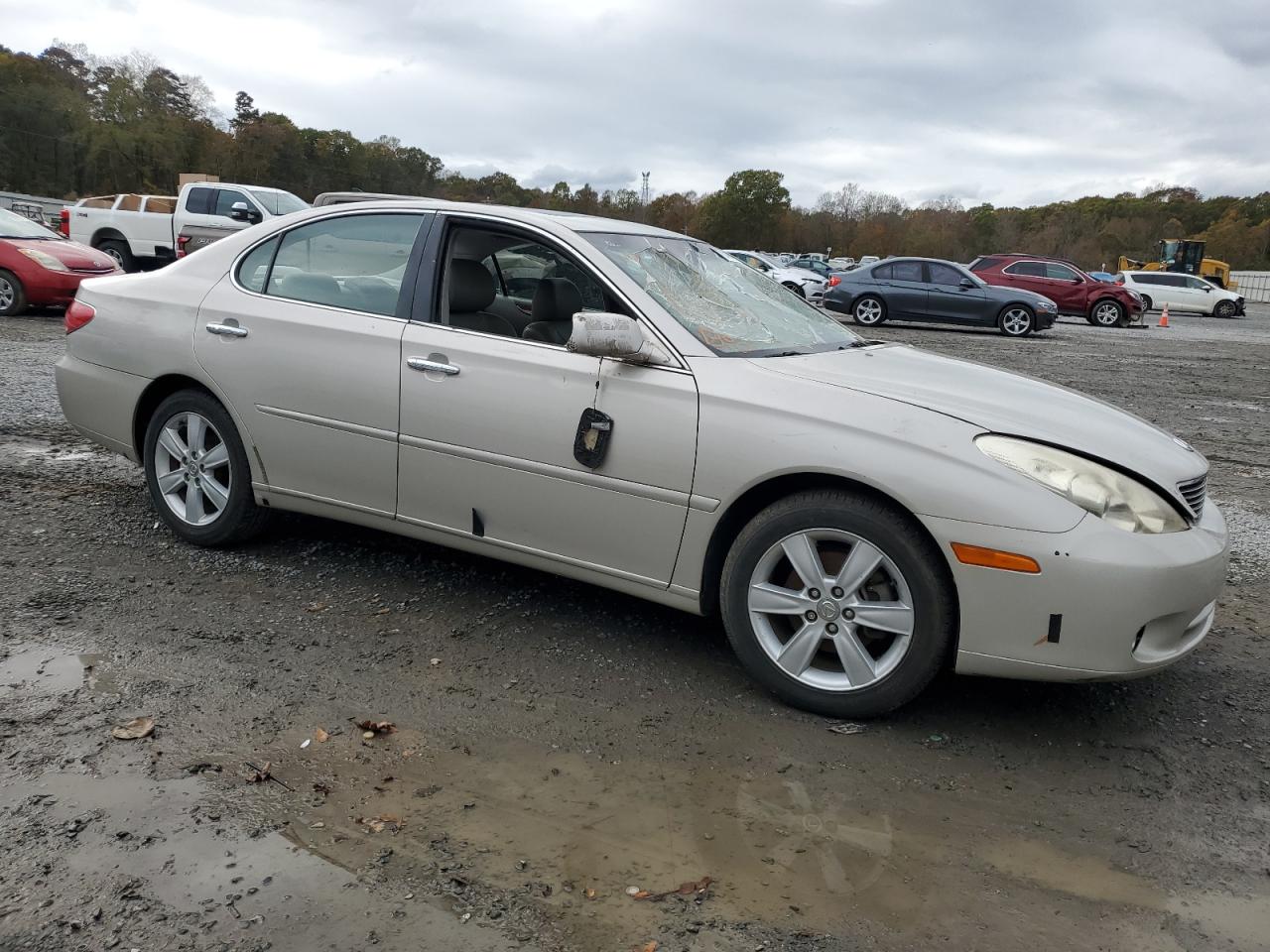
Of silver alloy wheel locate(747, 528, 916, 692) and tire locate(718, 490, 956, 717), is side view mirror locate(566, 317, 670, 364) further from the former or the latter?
silver alloy wheel locate(747, 528, 916, 692)

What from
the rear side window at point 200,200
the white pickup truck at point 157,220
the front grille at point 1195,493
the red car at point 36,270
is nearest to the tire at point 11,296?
the red car at point 36,270

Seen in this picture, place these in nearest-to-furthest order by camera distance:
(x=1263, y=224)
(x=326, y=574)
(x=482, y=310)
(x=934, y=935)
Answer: (x=934, y=935), (x=482, y=310), (x=326, y=574), (x=1263, y=224)

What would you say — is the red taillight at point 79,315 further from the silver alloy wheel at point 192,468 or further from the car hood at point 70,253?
the car hood at point 70,253

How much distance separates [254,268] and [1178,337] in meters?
22.6

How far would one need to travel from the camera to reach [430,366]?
397cm

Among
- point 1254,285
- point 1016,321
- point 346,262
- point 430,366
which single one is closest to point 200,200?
point 1016,321

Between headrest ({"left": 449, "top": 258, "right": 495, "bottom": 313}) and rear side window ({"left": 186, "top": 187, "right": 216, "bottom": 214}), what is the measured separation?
17.0 m

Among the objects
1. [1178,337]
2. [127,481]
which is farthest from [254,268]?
[1178,337]

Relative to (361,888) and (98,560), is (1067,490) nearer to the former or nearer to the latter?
(361,888)

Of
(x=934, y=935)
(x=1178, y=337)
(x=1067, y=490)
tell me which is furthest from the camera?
(x=1178, y=337)

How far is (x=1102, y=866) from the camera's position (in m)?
2.64

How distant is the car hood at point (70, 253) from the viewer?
42.5ft

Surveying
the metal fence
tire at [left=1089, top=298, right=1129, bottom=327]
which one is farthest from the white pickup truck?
the metal fence

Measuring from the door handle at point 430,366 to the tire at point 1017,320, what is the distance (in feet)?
60.4
